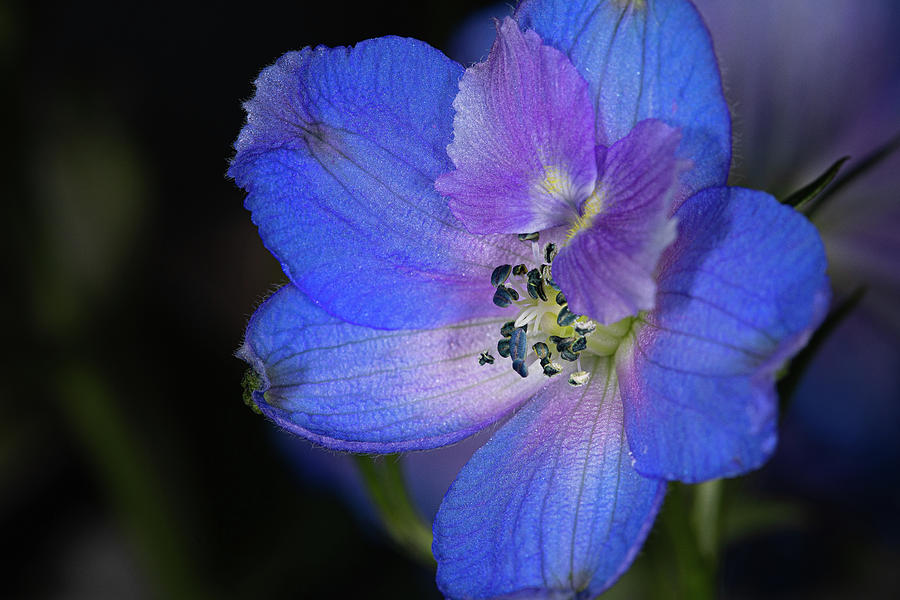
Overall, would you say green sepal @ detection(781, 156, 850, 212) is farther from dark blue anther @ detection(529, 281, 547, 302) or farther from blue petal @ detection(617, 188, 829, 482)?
dark blue anther @ detection(529, 281, 547, 302)

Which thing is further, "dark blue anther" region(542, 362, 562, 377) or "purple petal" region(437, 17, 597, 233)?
"dark blue anther" region(542, 362, 562, 377)

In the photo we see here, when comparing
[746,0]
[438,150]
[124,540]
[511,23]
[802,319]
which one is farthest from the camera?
[124,540]

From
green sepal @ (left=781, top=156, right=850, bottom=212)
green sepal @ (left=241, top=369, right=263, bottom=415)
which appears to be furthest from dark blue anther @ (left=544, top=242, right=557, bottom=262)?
green sepal @ (left=241, top=369, right=263, bottom=415)

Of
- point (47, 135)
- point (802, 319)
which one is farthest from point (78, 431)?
point (802, 319)

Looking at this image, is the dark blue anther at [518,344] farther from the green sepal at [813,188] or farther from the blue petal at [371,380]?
the green sepal at [813,188]

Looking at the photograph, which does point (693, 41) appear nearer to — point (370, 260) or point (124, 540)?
point (370, 260)
